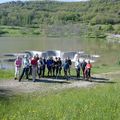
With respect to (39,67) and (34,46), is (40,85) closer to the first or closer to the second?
(39,67)

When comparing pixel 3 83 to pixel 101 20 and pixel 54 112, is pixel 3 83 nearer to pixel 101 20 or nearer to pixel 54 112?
pixel 54 112

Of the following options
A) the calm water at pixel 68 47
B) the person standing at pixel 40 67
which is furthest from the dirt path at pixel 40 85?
the calm water at pixel 68 47

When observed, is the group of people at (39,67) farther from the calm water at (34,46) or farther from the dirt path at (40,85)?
the calm water at (34,46)

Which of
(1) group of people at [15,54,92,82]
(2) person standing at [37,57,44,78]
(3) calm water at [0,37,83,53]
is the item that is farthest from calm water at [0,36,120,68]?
(2) person standing at [37,57,44,78]

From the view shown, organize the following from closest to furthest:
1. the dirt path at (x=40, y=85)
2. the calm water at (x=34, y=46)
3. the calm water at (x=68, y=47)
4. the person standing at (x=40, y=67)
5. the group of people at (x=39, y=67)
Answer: the dirt path at (x=40, y=85)
the group of people at (x=39, y=67)
the person standing at (x=40, y=67)
the calm water at (x=68, y=47)
the calm water at (x=34, y=46)

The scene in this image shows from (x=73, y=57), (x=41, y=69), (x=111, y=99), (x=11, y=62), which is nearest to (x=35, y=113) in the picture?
(x=111, y=99)

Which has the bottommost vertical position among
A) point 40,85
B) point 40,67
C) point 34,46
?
point 34,46

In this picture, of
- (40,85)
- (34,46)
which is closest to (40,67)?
(40,85)

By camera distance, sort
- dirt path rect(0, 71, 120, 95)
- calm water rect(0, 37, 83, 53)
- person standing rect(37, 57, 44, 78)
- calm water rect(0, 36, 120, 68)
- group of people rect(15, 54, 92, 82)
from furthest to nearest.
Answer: calm water rect(0, 37, 83, 53) → calm water rect(0, 36, 120, 68) → person standing rect(37, 57, 44, 78) → group of people rect(15, 54, 92, 82) → dirt path rect(0, 71, 120, 95)

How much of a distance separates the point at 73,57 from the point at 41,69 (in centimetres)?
3017

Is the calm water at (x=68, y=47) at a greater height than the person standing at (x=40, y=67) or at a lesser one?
lesser

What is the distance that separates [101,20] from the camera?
19638 centimetres

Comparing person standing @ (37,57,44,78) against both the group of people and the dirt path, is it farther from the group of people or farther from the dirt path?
the dirt path

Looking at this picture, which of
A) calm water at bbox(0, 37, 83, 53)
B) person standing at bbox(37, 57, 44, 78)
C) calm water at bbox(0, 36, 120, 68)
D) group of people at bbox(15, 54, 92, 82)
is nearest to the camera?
group of people at bbox(15, 54, 92, 82)
